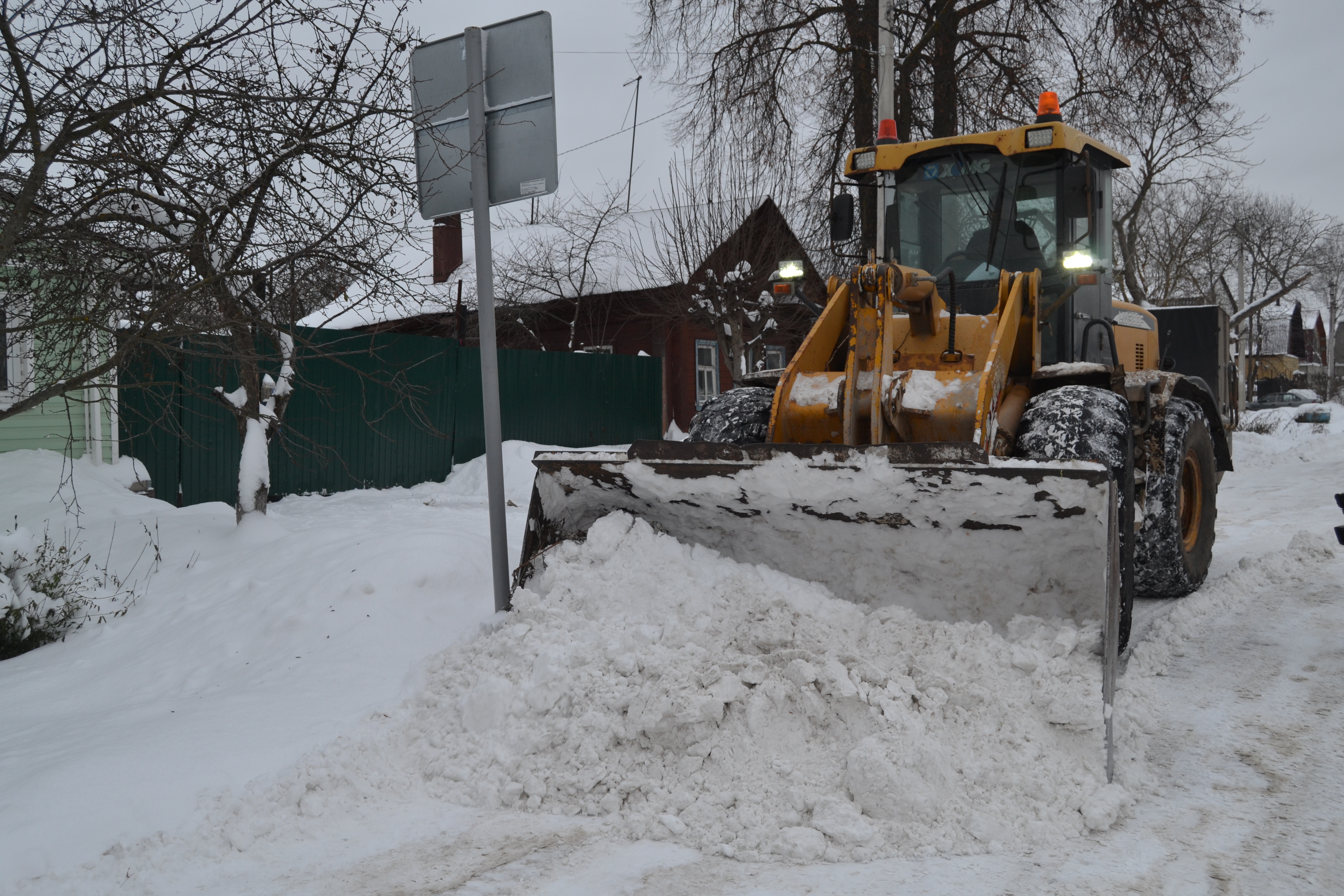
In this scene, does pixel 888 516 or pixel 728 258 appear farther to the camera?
pixel 728 258

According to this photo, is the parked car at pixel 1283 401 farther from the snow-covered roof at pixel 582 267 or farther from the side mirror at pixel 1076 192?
the side mirror at pixel 1076 192

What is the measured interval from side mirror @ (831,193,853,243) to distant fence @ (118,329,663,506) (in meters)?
2.85

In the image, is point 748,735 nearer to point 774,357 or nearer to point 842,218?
point 842,218

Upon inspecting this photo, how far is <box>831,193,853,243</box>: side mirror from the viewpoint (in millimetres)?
5641

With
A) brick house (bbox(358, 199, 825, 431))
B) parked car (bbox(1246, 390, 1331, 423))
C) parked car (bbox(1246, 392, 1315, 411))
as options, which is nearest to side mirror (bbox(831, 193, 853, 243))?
brick house (bbox(358, 199, 825, 431))

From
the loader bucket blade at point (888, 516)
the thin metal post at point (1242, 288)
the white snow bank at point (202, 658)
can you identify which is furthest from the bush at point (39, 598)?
the thin metal post at point (1242, 288)

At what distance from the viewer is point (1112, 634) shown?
3363mm

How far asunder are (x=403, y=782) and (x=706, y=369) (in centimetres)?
1805

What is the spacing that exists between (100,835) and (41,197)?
7.84 ft

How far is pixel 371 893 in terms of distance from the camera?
2.53m

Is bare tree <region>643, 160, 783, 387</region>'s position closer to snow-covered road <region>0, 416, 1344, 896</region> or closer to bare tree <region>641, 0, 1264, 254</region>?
bare tree <region>641, 0, 1264, 254</region>

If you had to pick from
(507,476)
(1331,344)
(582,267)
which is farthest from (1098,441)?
(1331,344)

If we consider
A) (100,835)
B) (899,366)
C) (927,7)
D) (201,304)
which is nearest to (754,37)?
(927,7)

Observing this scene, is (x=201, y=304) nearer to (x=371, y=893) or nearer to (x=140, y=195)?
(x=140, y=195)
